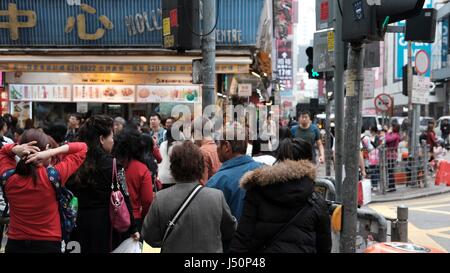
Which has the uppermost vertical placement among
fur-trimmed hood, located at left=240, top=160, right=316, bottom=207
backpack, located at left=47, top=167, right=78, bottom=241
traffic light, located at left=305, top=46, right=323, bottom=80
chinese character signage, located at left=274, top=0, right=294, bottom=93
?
chinese character signage, located at left=274, top=0, right=294, bottom=93

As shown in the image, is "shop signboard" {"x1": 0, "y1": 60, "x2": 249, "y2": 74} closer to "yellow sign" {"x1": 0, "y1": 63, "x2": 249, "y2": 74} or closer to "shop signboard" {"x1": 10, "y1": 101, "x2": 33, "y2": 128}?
"yellow sign" {"x1": 0, "y1": 63, "x2": 249, "y2": 74}

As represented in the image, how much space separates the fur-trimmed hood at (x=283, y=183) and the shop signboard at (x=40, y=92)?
13369mm

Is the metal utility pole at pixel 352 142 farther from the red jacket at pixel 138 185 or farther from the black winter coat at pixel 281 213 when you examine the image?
the red jacket at pixel 138 185

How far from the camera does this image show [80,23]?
47.0 feet

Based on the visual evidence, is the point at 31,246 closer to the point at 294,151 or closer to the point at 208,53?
the point at 294,151

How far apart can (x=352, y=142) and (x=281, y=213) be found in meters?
1.58

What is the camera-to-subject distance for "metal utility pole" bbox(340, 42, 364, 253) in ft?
15.3

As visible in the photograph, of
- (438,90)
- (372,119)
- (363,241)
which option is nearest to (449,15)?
(438,90)

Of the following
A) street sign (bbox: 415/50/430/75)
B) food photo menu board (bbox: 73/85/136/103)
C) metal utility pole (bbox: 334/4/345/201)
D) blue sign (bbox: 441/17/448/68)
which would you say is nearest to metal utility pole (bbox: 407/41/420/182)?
street sign (bbox: 415/50/430/75)

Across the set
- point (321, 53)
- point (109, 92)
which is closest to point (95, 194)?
point (321, 53)

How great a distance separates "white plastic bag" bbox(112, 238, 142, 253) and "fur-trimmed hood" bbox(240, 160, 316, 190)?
1794mm

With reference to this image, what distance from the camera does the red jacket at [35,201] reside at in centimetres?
411

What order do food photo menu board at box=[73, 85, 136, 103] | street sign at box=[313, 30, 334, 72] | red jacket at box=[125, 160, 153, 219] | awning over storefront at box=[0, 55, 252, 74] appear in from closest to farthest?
red jacket at box=[125, 160, 153, 219] < street sign at box=[313, 30, 334, 72] < awning over storefront at box=[0, 55, 252, 74] < food photo menu board at box=[73, 85, 136, 103]

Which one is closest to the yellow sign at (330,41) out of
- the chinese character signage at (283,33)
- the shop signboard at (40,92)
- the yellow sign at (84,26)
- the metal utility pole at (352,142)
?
the metal utility pole at (352,142)
